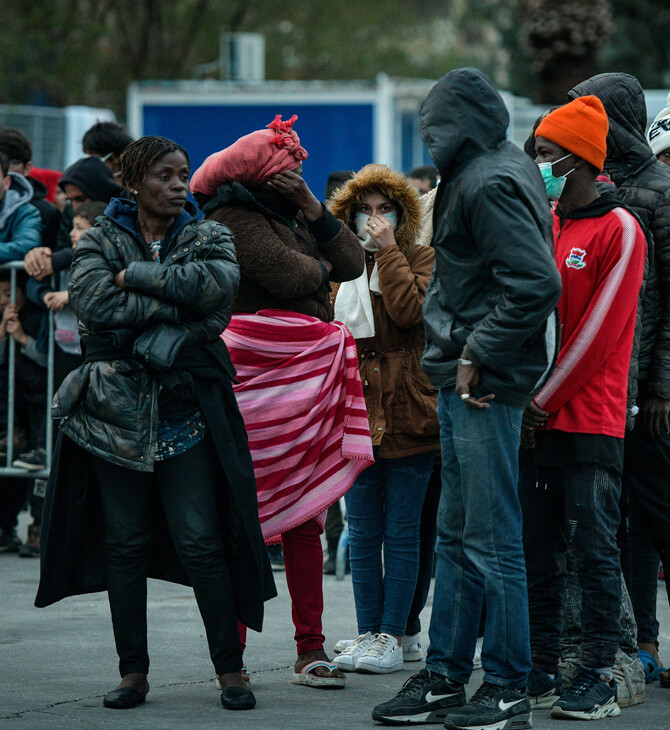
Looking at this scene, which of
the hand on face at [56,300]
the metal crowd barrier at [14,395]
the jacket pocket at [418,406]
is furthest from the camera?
the metal crowd barrier at [14,395]

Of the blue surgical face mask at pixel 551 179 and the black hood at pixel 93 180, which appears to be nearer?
the blue surgical face mask at pixel 551 179

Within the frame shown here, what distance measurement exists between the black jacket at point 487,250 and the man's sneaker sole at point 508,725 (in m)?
1.03

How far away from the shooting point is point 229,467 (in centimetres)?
475

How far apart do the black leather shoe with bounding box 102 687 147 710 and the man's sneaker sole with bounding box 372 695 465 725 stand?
2.79ft

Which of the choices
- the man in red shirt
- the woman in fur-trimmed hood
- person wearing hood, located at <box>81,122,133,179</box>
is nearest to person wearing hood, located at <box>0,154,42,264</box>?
person wearing hood, located at <box>81,122,133,179</box>

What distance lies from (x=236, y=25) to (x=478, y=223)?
75.4 ft

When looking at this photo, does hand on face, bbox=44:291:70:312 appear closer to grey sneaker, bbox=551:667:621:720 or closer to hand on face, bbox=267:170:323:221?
hand on face, bbox=267:170:323:221

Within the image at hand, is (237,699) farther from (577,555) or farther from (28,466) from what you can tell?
(28,466)

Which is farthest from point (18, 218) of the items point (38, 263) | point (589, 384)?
point (589, 384)

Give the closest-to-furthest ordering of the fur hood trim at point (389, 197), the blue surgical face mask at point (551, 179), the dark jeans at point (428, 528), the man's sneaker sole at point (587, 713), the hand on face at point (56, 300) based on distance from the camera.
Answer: the man's sneaker sole at point (587, 713) → the blue surgical face mask at point (551, 179) → the fur hood trim at point (389, 197) → the dark jeans at point (428, 528) → the hand on face at point (56, 300)

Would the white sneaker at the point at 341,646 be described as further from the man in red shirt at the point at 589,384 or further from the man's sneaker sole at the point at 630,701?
the man's sneaker sole at the point at 630,701

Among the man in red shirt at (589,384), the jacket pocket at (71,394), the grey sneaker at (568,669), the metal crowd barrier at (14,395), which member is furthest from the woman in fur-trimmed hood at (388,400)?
the metal crowd barrier at (14,395)

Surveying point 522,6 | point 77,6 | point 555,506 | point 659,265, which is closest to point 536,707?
point 555,506

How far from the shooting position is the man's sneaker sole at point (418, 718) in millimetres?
4555
